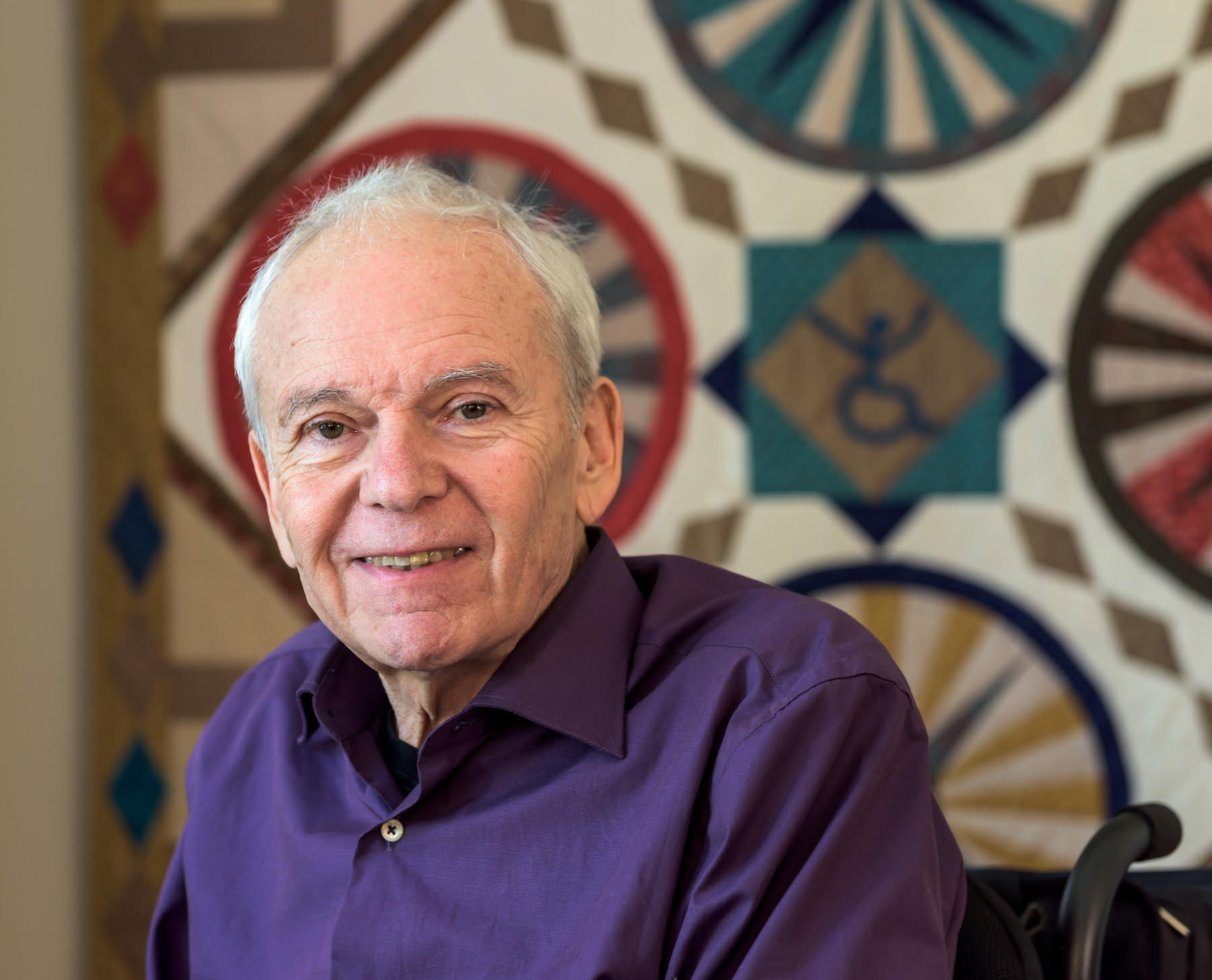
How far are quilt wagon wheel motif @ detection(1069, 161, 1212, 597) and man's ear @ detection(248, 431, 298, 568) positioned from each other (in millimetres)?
1320

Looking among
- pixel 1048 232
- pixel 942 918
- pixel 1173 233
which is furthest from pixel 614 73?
pixel 942 918

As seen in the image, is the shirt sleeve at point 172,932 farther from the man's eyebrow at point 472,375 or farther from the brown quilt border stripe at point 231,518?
the brown quilt border stripe at point 231,518

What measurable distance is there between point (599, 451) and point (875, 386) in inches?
37.1

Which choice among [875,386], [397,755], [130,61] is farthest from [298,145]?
[397,755]

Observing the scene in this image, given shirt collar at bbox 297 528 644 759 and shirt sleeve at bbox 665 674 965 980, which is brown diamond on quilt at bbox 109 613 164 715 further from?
shirt sleeve at bbox 665 674 965 980

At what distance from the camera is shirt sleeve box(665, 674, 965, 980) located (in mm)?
793

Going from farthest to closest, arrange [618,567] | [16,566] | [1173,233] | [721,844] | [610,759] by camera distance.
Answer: [16,566]
[1173,233]
[618,567]
[610,759]
[721,844]

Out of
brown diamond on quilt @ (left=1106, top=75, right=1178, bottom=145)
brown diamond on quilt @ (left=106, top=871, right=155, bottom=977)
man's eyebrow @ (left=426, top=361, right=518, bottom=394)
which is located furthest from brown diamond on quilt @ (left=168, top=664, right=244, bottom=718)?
brown diamond on quilt @ (left=1106, top=75, right=1178, bottom=145)

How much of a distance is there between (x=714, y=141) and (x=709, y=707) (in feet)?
4.30

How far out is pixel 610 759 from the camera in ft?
3.10

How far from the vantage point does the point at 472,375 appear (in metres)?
0.98

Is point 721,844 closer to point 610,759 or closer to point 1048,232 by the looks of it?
point 610,759

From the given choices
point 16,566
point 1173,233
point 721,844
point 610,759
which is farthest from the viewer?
point 16,566

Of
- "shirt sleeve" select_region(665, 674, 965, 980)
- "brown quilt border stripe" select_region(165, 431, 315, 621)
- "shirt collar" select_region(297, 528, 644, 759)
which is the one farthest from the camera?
"brown quilt border stripe" select_region(165, 431, 315, 621)
